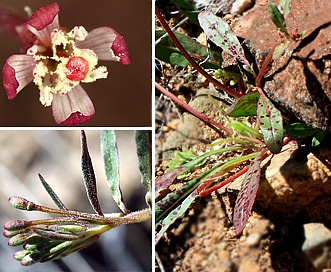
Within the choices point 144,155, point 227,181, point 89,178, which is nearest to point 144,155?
point 144,155

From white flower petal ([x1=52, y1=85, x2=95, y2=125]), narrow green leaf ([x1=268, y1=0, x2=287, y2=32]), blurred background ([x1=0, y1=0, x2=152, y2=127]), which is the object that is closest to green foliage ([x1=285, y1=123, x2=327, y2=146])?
narrow green leaf ([x1=268, y1=0, x2=287, y2=32])

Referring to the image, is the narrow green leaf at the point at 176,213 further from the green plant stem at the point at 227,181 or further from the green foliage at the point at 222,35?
the green foliage at the point at 222,35

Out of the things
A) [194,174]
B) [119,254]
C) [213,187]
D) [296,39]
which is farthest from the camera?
[194,174]

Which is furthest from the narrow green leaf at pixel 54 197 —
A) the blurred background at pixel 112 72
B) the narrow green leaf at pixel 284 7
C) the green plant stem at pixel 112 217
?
the narrow green leaf at pixel 284 7

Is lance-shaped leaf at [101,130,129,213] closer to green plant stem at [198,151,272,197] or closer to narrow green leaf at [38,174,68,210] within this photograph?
narrow green leaf at [38,174,68,210]

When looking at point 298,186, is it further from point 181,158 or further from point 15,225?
point 15,225

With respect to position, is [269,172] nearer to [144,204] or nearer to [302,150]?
[302,150]

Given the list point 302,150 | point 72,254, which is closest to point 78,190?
point 72,254

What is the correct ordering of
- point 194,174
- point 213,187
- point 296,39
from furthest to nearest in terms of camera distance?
point 194,174, point 213,187, point 296,39
